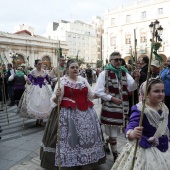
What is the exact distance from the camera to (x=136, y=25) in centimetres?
3716

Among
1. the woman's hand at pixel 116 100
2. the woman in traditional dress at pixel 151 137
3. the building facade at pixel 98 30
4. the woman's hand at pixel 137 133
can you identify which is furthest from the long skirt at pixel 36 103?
the building facade at pixel 98 30

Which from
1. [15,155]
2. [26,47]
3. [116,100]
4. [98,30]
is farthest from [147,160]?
[98,30]

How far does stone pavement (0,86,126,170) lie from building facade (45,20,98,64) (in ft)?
181

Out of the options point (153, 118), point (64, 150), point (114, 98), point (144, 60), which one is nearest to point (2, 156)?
point (64, 150)

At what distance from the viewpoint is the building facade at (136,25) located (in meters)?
34.1

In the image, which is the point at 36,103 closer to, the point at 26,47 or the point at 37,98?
the point at 37,98

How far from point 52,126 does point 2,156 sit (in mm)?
1265

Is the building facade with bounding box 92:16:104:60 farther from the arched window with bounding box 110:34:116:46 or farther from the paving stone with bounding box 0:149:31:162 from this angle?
the paving stone with bounding box 0:149:31:162

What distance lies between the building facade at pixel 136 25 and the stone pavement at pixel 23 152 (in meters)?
29.6

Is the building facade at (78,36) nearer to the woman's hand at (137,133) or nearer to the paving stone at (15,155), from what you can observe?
the paving stone at (15,155)

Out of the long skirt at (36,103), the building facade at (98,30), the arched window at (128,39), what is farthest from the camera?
the building facade at (98,30)

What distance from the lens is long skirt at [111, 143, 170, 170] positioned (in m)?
2.02

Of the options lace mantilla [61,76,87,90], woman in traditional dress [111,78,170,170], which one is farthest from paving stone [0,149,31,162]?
woman in traditional dress [111,78,170,170]

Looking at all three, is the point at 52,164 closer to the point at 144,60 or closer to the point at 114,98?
the point at 114,98
